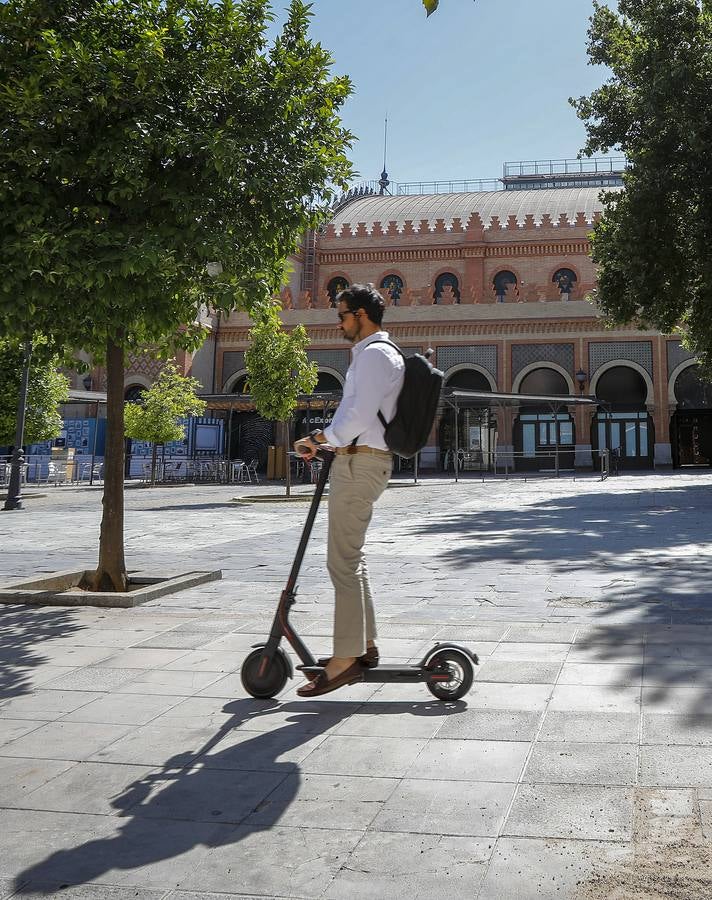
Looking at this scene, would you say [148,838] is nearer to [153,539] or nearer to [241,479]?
[153,539]

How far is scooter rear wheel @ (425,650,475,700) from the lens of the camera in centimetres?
373

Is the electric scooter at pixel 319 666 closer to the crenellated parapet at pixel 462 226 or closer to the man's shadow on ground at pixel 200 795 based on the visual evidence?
the man's shadow on ground at pixel 200 795

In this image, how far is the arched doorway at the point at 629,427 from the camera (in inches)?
1369

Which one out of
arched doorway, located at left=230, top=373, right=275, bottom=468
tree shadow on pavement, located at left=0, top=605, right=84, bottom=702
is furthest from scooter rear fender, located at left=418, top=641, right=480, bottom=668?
arched doorway, located at left=230, top=373, right=275, bottom=468

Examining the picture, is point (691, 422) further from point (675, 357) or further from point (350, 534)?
point (350, 534)

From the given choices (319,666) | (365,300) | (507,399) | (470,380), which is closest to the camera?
(319,666)

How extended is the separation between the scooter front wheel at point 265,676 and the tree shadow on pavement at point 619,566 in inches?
62.6

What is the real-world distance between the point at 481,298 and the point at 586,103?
2143 centimetres

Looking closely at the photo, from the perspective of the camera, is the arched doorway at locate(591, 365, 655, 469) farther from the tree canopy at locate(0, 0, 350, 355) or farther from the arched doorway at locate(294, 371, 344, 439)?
the tree canopy at locate(0, 0, 350, 355)

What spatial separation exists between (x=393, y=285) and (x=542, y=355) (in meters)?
9.72

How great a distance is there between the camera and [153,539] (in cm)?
1157

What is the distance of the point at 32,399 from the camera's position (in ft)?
73.7

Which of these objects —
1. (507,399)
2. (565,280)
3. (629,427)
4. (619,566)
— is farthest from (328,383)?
(619,566)

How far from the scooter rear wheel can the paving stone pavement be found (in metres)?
0.08
